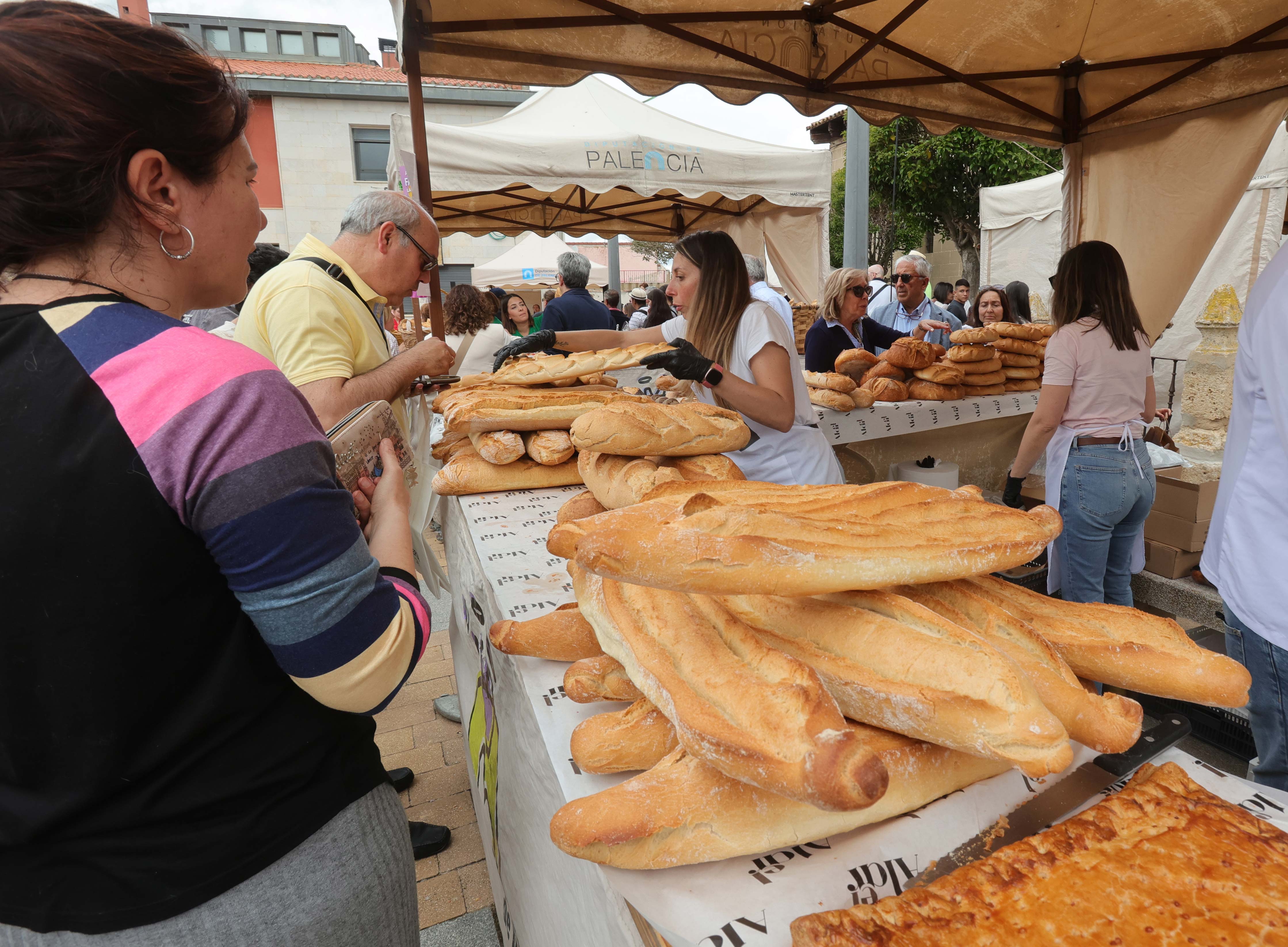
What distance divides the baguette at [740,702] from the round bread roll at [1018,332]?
513 centimetres

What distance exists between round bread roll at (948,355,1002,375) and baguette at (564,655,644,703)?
15.5 ft

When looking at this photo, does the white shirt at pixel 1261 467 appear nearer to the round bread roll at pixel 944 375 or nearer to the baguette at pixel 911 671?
the baguette at pixel 911 671

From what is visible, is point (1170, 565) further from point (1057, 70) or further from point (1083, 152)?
point (1057, 70)

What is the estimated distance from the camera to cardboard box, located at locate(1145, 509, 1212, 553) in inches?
153

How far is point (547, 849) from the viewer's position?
120cm

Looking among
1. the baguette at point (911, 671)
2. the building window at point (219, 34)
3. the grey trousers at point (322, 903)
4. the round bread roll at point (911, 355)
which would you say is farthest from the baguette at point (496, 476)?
the building window at point (219, 34)

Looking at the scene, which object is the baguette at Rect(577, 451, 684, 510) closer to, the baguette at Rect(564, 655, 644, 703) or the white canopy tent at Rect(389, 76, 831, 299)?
the baguette at Rect(564, 655, 644, 703)

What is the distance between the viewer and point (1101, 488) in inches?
122

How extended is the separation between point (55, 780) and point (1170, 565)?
5.03 m

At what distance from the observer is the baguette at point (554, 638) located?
1226 mm

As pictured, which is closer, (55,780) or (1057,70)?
(55,780)

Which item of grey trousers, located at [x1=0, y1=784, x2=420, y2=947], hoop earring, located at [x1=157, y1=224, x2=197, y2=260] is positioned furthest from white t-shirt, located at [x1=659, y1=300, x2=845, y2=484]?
hoop earring, located at [x1=157, y1=224, x2=197, y2=260]

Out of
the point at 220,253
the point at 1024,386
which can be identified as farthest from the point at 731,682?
the point at 1024,386

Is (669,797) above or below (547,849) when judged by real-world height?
above
